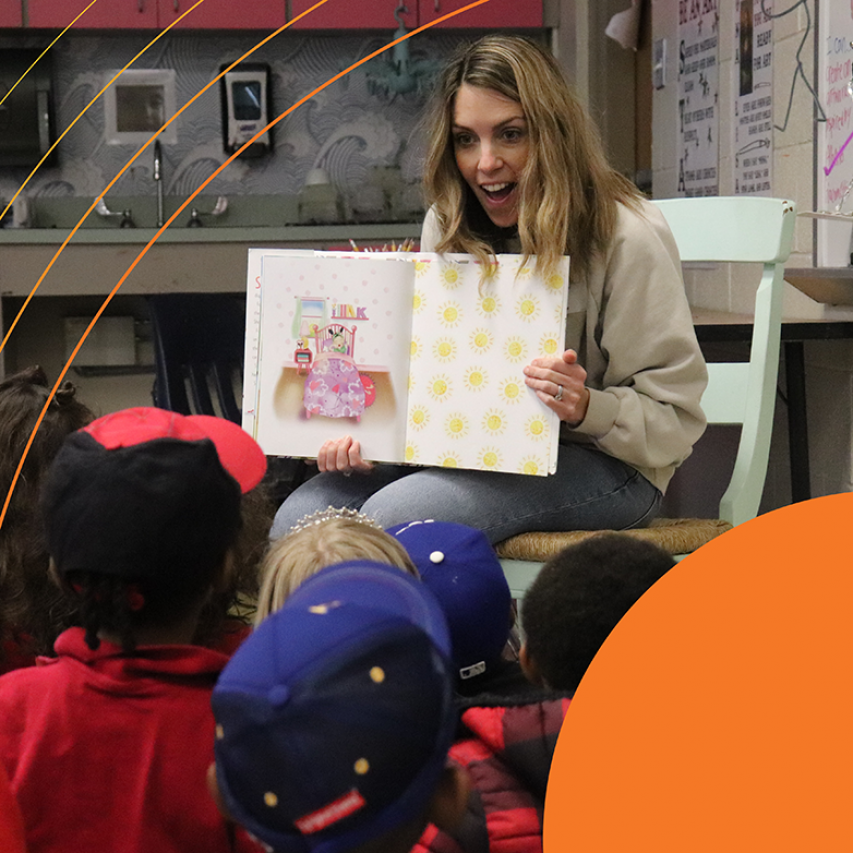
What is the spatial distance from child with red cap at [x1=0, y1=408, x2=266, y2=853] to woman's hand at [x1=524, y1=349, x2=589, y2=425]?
0.57 metres

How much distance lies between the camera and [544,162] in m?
1.39

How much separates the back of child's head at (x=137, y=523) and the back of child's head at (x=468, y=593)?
278 mm

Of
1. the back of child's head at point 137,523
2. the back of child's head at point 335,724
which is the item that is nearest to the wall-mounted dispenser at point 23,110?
the back of child's head at point 137,523

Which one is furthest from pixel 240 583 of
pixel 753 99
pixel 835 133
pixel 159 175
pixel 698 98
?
pixel 159 175

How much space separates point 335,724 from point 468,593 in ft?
1.66

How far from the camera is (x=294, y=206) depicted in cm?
451

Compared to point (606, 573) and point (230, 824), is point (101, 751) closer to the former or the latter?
point (230, 824)

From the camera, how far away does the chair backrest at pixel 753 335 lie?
1563 mm

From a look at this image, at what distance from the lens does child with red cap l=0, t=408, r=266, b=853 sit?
77 centimetres

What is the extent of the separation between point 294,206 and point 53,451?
338 cm

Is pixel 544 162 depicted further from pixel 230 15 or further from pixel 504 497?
pixel 230 15

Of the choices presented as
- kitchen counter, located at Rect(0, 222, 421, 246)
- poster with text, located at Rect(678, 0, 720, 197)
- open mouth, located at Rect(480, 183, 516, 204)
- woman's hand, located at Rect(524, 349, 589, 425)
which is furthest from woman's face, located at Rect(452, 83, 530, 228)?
kitchen counter, located at Rect(0, 222, 421, 246)

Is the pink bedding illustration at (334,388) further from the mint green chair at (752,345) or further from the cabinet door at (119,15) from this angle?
the cabinet door at (119,15)

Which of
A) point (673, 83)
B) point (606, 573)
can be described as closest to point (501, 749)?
point (606, 573)
